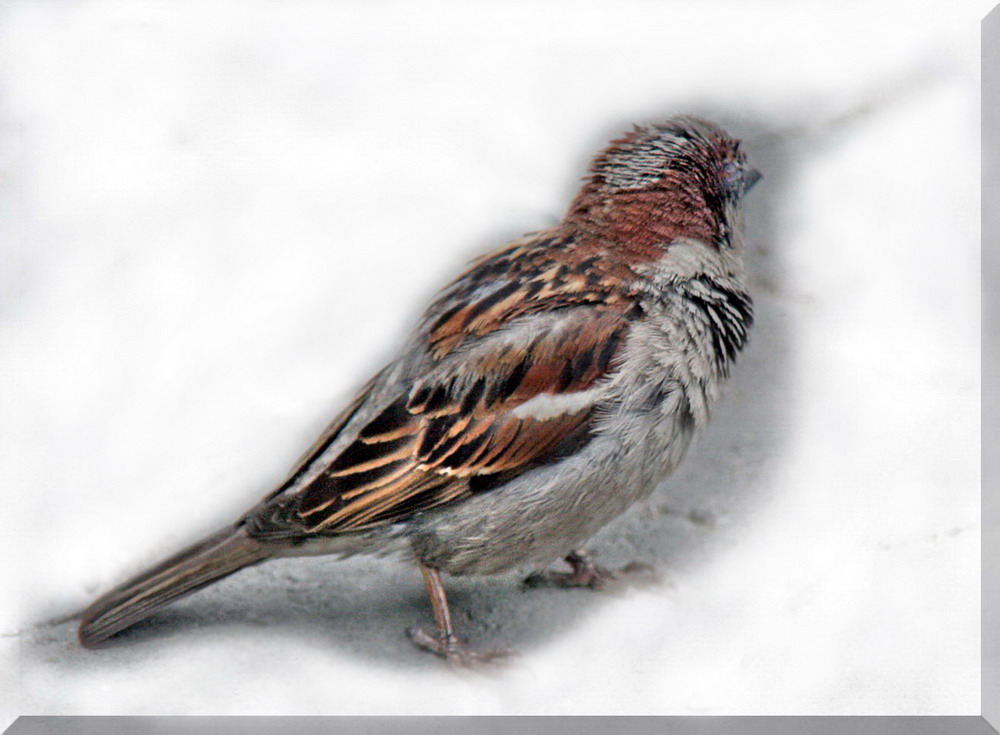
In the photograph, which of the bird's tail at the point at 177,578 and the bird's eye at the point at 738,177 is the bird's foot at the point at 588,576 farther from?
the bird's eye at the point at 738,177

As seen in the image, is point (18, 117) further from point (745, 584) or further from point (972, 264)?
point (972, 264)

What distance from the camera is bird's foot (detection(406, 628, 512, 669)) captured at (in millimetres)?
3576

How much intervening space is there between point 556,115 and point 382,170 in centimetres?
57

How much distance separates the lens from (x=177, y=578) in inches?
138

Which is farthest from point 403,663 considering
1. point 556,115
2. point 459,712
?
point 556,115

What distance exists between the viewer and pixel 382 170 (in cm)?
358

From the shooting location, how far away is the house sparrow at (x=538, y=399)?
3.37 meters

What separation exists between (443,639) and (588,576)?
20.6 inches

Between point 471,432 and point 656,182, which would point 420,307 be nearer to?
point 471,432

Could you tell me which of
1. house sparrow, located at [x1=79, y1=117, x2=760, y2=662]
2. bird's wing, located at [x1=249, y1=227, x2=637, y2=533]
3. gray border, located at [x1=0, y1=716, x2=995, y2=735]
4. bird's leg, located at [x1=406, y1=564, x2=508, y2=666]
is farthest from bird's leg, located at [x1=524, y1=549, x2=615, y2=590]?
bird's wing, located at [x1=249, y1=227, x2=637, y2=533]

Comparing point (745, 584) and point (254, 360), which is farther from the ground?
point (254, 360)

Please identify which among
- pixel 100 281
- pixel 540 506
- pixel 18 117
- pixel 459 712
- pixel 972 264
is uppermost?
pixel 18 117
